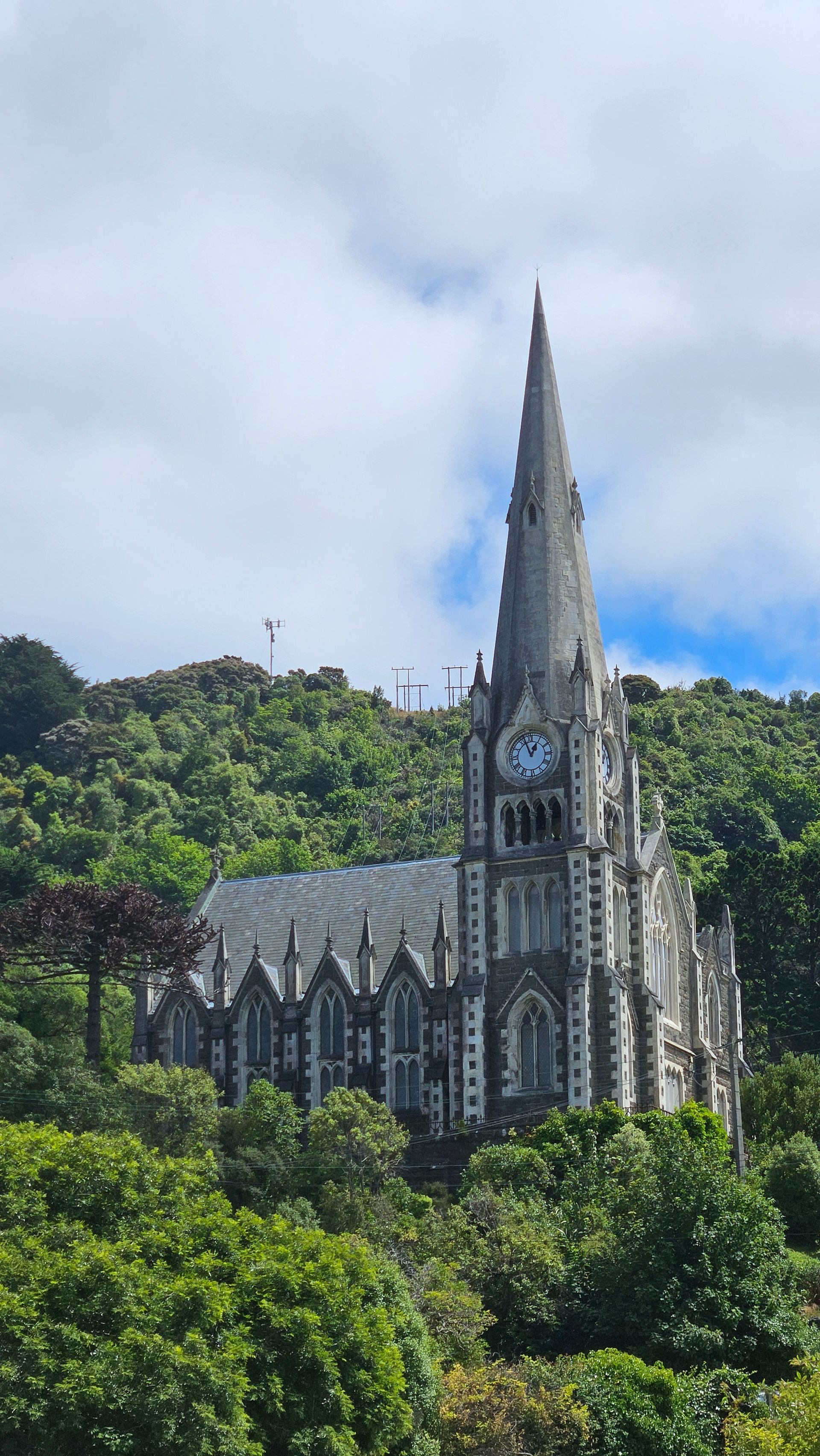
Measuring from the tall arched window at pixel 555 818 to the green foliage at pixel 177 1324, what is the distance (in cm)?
2566

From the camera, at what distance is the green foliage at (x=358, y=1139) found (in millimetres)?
65688

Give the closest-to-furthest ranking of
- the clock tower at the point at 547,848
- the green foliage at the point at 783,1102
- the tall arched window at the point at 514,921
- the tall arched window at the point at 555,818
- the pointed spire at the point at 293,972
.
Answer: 1. the clock tower at the point at 547,848
2. the tall arched window at the point at 514,921
3. the tall arched window at the point at 555,818
4. the pointed spire at the point at 293,972
5. the green foliage at the point at 783,1102

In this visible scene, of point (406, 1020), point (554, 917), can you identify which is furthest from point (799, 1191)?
point (406, 1020)

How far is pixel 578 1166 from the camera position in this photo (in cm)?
6519

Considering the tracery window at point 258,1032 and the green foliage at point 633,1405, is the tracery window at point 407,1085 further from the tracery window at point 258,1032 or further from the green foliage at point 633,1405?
the green foliage at point 633,1405

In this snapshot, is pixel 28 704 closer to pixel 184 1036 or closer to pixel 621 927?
pixel 184 1036

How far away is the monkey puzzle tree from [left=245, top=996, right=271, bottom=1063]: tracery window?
559 centimetres

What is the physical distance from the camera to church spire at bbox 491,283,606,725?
78.6m

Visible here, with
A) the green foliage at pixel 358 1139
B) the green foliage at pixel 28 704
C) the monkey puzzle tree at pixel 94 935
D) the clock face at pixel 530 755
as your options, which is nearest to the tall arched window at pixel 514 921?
the clock face at pixel 530 755

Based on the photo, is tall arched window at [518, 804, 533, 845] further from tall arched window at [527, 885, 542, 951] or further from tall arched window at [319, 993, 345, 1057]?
tall arched window at [319, 993, 345, 1057]

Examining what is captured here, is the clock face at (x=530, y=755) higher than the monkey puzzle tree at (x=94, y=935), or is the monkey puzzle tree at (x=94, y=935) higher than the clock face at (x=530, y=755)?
the clock face at (x=530, y=755)

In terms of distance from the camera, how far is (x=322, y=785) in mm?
156375

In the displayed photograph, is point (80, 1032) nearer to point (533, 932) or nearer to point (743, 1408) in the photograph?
point (533, 932)

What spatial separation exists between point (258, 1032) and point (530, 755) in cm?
1585
